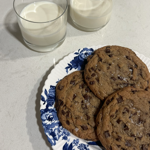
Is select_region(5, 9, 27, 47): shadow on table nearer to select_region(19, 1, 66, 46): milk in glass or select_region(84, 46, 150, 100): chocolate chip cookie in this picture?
select_region(19, 1, 66, 46): milk in glass

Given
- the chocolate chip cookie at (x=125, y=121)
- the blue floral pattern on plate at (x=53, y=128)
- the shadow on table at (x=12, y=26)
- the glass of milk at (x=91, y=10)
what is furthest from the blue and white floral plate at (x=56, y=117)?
the shadow on table at (x=12, y=26)

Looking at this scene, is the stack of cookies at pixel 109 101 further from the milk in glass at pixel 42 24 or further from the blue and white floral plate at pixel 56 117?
the milk in glass at pixel 42 24

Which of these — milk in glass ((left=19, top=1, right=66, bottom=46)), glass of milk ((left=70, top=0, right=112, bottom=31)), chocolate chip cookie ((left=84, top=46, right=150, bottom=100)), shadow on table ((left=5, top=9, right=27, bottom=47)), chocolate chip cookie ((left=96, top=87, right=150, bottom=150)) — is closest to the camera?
chocolate chip cookie ((left=96, top=87, right=150, bottom=150))

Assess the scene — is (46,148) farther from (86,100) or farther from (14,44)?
(14,44)

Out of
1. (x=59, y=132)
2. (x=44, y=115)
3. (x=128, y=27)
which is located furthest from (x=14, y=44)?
(x=128, y=27)

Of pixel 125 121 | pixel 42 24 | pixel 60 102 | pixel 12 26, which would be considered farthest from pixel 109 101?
pixel 12 26

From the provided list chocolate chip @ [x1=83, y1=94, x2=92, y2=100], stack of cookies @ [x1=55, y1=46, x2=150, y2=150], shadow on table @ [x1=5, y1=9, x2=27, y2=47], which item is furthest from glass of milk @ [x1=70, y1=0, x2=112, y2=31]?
chocolate chip @ [x1=83, y1=94, x2=92, y2=100]
